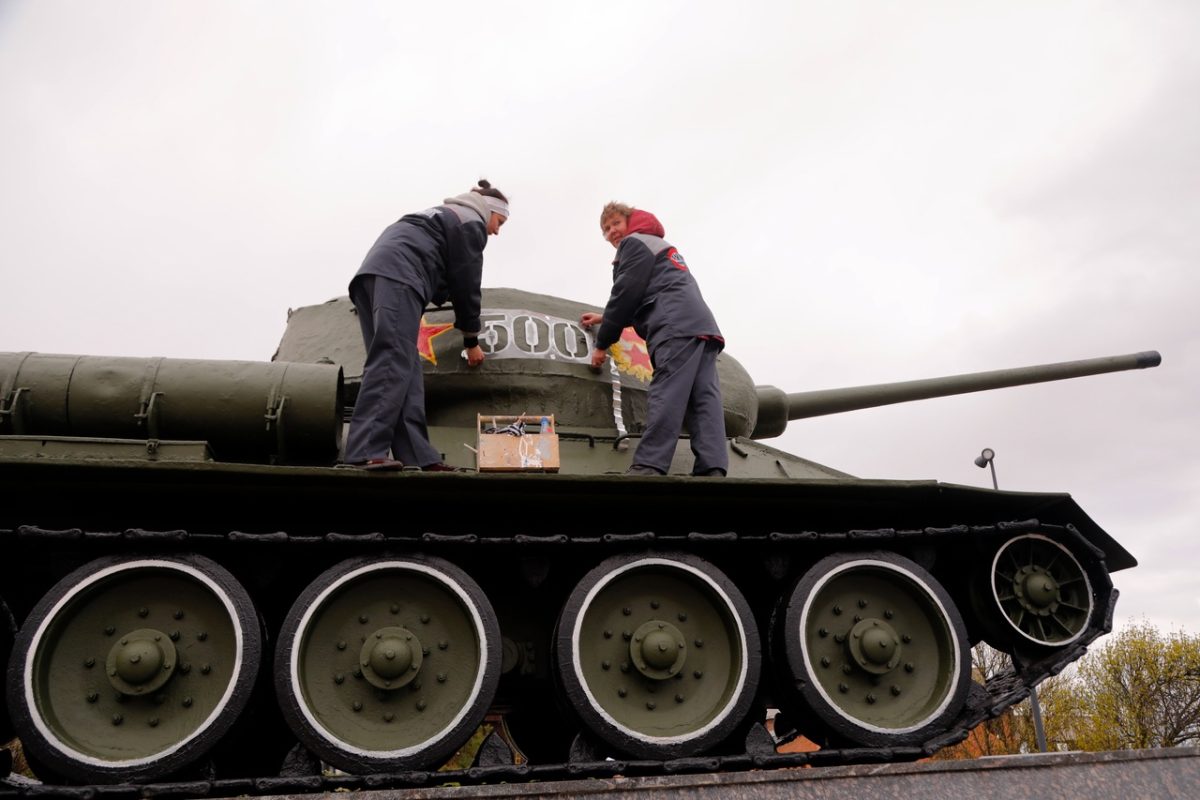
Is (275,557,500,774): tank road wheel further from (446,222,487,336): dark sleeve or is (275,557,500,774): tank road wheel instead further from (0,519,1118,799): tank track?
(446,222,487,336): dark sleeve

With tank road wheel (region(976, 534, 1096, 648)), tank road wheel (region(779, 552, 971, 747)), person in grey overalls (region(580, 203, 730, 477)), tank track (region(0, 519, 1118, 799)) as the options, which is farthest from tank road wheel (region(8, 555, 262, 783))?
tank road wheel (region(976, 534, 1096, 648))

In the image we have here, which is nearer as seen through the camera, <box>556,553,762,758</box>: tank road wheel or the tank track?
the tank track

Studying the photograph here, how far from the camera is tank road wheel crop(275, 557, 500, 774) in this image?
4.57 meters

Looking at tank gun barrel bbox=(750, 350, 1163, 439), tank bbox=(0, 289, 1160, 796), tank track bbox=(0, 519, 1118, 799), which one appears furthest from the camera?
tank gun barrel bbox=(750, 350, 1163, 439)

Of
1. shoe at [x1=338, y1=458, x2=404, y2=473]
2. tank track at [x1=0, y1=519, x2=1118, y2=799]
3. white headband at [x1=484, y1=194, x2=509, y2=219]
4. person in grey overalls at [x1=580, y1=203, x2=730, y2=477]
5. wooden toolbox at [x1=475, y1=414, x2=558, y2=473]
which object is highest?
white headband at [x1=484, y1=194, x2=509, y2=219]

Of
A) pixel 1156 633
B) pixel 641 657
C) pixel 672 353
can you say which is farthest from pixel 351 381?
pixel 1156 633

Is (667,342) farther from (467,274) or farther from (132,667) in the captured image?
(132,667)

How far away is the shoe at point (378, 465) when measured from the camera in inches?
190

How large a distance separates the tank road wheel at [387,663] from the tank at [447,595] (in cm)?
1

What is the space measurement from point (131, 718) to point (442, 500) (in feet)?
5.97

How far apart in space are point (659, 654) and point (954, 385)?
5.34 m

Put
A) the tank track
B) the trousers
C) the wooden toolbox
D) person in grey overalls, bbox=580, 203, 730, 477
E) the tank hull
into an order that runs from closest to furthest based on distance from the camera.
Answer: the tank track < the tank hull < the trousers < the wooden toolbox < person in grey overalls, bbox=580, 203, 730, 477

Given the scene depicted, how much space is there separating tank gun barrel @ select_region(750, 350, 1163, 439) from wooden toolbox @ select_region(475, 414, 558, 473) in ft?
12.3

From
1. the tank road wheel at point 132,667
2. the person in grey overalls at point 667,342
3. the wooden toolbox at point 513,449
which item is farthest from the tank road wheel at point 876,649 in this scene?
the tank road wheel at point 132,667
